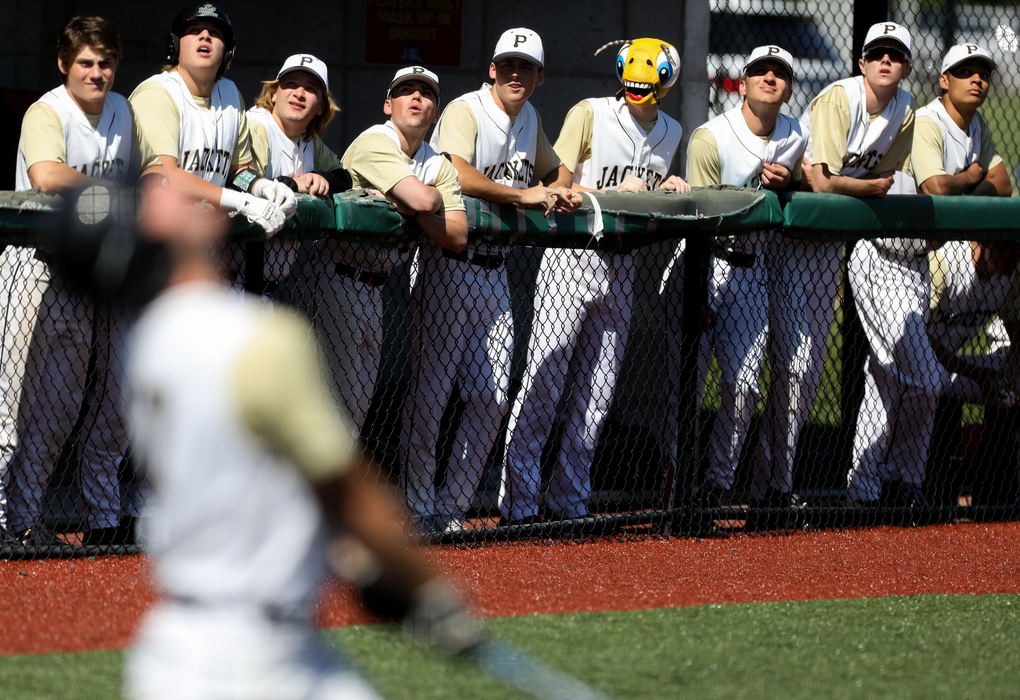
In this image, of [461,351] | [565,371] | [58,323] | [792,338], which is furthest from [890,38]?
[58,323]

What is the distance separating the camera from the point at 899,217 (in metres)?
5.98

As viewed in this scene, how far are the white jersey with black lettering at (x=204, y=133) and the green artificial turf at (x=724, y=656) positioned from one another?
214cm

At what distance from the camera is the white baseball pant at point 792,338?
20.2 ft

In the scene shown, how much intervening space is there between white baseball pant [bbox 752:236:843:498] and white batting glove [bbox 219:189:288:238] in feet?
7.72

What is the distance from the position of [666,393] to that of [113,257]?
428 centimetres

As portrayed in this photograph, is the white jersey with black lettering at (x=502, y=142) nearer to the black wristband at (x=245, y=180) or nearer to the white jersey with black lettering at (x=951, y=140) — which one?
the black wristband at (x=245, y=180)

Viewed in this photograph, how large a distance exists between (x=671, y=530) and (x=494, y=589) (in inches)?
55.5

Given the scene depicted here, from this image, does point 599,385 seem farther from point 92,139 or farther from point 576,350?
point 92,139

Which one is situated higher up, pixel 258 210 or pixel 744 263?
pixel 258 210

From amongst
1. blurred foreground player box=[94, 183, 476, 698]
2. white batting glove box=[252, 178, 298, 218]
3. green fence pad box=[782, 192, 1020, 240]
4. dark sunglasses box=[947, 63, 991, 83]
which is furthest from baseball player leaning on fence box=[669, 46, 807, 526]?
blurred foreground player box=[94, 183, 476, 698]

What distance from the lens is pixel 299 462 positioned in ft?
6.38

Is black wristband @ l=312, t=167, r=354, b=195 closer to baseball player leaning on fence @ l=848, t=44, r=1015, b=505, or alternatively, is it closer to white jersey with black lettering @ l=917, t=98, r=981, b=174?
baseball player leaning on fence @ l=848, t=44, r=1015, b=505

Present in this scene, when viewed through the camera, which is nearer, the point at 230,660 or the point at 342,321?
the point at 230,660

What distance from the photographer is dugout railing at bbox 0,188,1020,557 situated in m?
5.29
